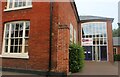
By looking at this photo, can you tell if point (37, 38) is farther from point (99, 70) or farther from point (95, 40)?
point (95, 40)

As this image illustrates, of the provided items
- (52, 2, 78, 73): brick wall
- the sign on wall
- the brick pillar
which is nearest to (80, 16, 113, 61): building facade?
the sign on wall

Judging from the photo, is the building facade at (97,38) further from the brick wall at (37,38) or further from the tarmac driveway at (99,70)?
the brick wall at (37,38)

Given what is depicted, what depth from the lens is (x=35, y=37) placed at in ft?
37.1

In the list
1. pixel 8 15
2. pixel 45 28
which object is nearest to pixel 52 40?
pixel 45 28

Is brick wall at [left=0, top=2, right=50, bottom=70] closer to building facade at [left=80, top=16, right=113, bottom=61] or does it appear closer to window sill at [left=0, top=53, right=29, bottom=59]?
window sill at [left=0, top=53, right=29, bottom=59]

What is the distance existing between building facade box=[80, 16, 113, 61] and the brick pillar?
18.7m

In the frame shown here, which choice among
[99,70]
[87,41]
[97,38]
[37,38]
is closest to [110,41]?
[97,38]

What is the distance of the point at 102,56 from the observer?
2833cm

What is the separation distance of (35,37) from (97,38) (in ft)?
63.1

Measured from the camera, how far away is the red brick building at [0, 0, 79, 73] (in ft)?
34.1

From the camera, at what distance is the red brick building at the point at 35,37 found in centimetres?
1040

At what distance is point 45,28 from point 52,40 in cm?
97

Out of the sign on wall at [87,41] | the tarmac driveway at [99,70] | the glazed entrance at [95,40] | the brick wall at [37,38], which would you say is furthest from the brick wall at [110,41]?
the brick wall at [37,38]

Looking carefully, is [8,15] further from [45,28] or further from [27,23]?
[45,28]
